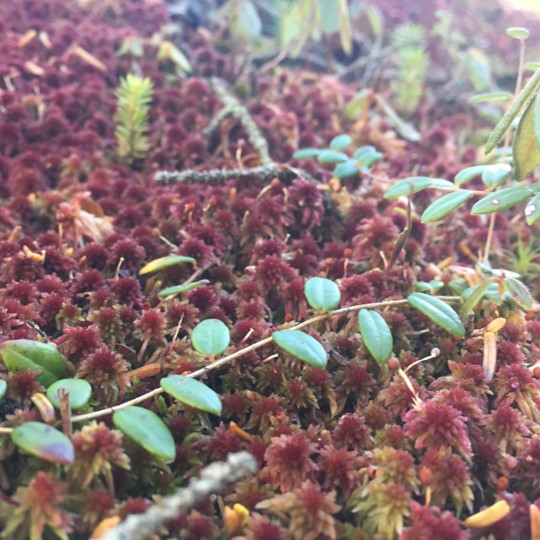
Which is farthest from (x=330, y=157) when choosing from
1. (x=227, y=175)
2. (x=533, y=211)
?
(x=533, y=211)

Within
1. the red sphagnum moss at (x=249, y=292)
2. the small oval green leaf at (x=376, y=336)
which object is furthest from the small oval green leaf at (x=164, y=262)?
the small oval green leaf at (x=376, y=336)

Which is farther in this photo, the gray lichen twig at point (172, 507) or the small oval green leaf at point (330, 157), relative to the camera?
the small oval green leaf at point (330, 157)

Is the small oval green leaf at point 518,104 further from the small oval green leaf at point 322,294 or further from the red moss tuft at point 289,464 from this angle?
the red moss tuft at point 289,464

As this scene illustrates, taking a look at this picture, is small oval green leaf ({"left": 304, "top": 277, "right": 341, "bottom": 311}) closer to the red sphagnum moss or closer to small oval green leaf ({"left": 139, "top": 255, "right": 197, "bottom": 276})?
the red sphagnum moss

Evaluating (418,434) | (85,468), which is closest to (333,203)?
(418,434)

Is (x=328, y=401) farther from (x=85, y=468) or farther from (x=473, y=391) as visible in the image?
(x=85, y=468)

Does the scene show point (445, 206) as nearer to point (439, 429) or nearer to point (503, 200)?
point (503, 200)
